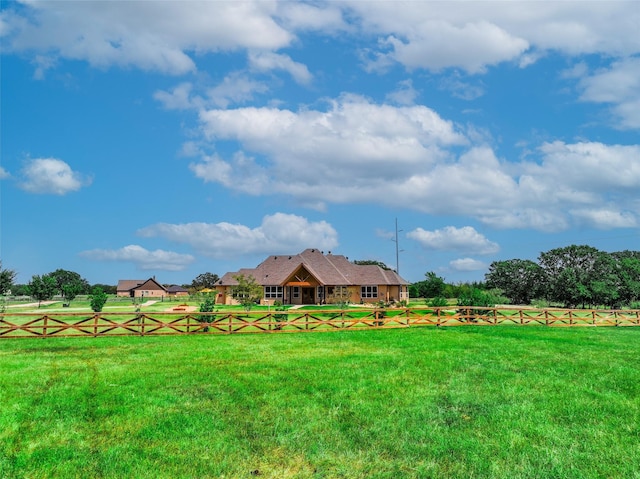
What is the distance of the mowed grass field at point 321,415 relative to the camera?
7.96 metres

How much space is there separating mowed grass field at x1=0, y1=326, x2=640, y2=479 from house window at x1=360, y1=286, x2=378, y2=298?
163ft

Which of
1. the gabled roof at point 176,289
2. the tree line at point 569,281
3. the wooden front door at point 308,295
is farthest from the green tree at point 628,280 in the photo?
the gabled roof at point 176,289

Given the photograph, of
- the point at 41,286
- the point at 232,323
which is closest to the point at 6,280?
the point at 41,286

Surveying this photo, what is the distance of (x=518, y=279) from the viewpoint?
75500mm

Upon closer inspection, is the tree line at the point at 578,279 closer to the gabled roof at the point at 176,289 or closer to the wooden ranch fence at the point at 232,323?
the wooden ranch fence at the point at 232,323

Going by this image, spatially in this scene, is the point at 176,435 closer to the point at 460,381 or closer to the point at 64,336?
the point at 460,381

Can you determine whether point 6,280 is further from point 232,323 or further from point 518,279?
point 518,279

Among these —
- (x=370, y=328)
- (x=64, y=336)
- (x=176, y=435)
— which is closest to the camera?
(x=176, y=435)

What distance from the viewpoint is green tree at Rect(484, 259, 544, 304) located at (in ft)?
237

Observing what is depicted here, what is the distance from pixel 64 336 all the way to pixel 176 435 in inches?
743

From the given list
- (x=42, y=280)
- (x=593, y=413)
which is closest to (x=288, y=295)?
(x=42, y=280)

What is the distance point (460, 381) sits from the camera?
43.7ft

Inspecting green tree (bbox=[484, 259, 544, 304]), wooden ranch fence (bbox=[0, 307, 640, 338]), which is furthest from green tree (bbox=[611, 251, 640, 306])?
wooden ranch fence (bbox=[0, 307, 640, 338])

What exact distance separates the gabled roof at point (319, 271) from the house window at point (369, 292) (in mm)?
1269
